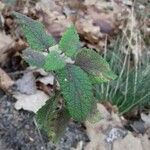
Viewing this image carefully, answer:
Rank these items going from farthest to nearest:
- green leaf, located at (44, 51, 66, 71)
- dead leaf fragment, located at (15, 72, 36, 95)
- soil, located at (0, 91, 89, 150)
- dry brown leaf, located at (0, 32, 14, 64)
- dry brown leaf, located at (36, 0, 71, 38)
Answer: dry brown leaf, located at (36, 0, 71, 38), dry brown leaf, located at (0, 32, 14, 64), dead leaf fragment, located at (15, 72, 36, 95), soil, located at (0, 91, 89, 150), green leaf, located at (44, 51, 66, 71)

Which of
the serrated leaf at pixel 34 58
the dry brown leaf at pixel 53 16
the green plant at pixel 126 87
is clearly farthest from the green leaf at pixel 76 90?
the dry brown leaf at pixel 53 16

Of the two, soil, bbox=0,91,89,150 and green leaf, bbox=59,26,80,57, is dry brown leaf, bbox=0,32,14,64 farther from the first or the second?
green leaf, bbox=59,26,80,57

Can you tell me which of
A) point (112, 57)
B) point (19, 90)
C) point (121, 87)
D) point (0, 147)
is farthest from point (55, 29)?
point (0, 147)

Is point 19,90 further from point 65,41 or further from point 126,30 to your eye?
point 126,30

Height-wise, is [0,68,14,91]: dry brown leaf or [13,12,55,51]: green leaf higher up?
[13,12,55,51]: green leaf

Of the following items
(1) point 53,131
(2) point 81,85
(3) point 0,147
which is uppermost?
(2) point 81,85

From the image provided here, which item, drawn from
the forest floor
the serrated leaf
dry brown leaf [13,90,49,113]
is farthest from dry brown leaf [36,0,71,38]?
the serrated leaf

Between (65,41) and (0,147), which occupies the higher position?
(65,41)
